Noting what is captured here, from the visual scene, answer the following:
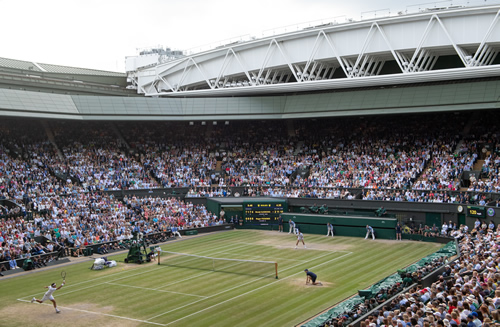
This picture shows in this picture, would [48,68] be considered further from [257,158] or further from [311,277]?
[311,277]

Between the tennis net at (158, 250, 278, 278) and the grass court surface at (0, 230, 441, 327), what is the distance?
0.71m

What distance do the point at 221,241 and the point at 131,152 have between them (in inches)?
885

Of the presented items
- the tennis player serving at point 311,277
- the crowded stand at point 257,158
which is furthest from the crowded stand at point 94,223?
the tennis player serving at point 311,277

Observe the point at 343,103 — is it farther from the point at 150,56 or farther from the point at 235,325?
the point at 235,325

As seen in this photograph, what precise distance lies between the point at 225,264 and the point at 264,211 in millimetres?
17877

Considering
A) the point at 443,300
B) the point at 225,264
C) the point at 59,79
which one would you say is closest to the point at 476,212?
the point at 225,264

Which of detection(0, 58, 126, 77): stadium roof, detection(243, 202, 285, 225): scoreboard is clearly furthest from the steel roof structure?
detection(243, 202, 285, 225): scoreboard

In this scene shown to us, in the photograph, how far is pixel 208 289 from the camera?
27812 mm

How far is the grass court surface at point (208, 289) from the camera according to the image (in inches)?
908

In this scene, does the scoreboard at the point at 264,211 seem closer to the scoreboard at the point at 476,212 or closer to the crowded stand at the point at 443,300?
the scoreboard at the point at 476,212

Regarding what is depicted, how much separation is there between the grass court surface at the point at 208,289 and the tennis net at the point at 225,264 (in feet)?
2.34

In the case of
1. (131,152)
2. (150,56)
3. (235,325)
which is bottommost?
(235,325)

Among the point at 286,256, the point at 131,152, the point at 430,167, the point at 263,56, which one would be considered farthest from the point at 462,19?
Result: the point at 131,152

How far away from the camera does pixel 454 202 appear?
43125mm
